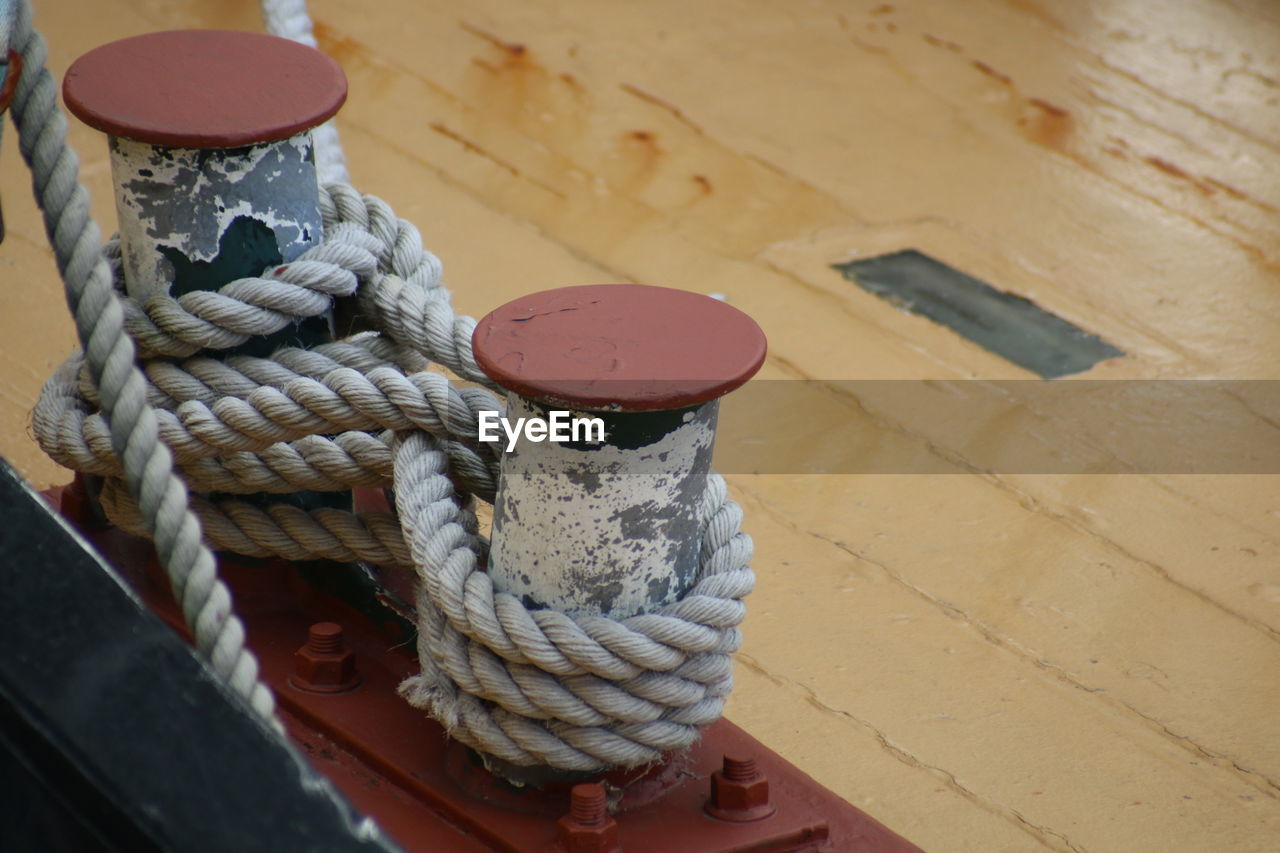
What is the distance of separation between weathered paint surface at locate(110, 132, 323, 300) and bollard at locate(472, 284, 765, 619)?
326mm

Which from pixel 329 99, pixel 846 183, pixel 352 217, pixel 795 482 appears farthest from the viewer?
pixel 846 183

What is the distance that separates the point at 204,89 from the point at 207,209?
120 millimetres

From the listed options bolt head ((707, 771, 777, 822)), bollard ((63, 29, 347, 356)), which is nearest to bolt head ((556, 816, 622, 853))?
bolt head ((707, 771, 777, 822))

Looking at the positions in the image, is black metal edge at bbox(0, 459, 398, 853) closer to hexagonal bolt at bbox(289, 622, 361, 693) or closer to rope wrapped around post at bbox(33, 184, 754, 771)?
rope wrapped around post at bbox(33, 184, 754, 771)

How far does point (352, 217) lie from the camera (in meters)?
1.55

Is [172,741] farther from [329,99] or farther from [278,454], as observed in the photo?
[329,99]

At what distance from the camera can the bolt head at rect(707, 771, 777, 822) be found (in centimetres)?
131

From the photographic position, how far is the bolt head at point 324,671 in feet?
4.68

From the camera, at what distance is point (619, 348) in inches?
47.1

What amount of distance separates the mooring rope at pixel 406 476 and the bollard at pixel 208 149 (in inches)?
1.4

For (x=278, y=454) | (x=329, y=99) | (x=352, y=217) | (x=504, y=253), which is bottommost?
(x=504, y=253)

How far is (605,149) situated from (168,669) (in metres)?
2.21

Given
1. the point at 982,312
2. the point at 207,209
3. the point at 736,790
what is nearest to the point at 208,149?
the point at 207,209

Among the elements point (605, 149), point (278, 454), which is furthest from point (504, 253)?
point (278, 454)
